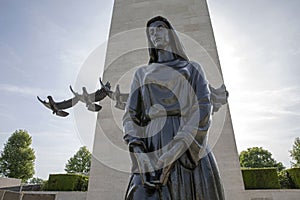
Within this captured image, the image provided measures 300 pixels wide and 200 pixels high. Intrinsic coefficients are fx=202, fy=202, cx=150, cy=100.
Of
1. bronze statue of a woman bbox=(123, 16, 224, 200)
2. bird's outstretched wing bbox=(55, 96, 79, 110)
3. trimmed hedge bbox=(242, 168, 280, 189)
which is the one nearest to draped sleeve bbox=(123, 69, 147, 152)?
bronze statue of a woman bbox=(123, 16, 224, 200)

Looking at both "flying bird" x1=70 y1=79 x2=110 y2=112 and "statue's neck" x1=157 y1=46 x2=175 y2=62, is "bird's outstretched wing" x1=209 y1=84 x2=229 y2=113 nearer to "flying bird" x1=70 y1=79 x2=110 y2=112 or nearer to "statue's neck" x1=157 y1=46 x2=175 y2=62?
"statue's neck" x1=157 y1=46 x2=175 y2=62

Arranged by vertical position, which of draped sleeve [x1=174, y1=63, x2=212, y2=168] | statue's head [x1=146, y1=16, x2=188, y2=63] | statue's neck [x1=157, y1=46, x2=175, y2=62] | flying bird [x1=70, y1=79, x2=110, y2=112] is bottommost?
draped sleeve [x1=174, y1=63, x2=212, y2=168]

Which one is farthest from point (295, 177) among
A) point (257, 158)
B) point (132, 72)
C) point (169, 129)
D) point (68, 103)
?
point (257, 158)

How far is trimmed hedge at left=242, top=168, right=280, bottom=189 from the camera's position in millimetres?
4695

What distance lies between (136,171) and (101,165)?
13.4ft

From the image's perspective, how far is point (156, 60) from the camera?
5.49 ft

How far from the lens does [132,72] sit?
6.16 meters

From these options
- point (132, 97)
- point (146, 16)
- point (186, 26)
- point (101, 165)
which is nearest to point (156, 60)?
point (132, 97)

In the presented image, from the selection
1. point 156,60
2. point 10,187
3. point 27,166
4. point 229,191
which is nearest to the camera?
point 156,60

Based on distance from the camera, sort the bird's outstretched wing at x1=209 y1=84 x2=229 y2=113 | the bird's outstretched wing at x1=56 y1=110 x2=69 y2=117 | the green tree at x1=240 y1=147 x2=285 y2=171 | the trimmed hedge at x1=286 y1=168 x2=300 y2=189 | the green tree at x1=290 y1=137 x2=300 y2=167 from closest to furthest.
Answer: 1. the bird's outstretched wing at x1=209 y1=84 x2=229 y2=113
2. the bird's outstretched wing at x1=56 y1=110 x2=69 y2=117
3. the trimmed hedge at x1=286 y1=168 x2=300 y2=189
4. the green tree at x1=290 y1=137 x2=300 y2=167
5. the green tree at x1=240 y1=147 x2=285 y2=171

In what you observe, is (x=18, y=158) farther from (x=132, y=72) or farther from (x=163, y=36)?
(x=163, y=36)

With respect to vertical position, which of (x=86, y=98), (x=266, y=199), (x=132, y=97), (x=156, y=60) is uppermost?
(x=86, y=98)

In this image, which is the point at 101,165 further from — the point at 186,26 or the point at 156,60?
the point at 186,26

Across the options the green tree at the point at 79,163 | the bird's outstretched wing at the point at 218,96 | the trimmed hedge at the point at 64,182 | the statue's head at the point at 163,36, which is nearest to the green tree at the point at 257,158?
the green tree at the point at 79,163
